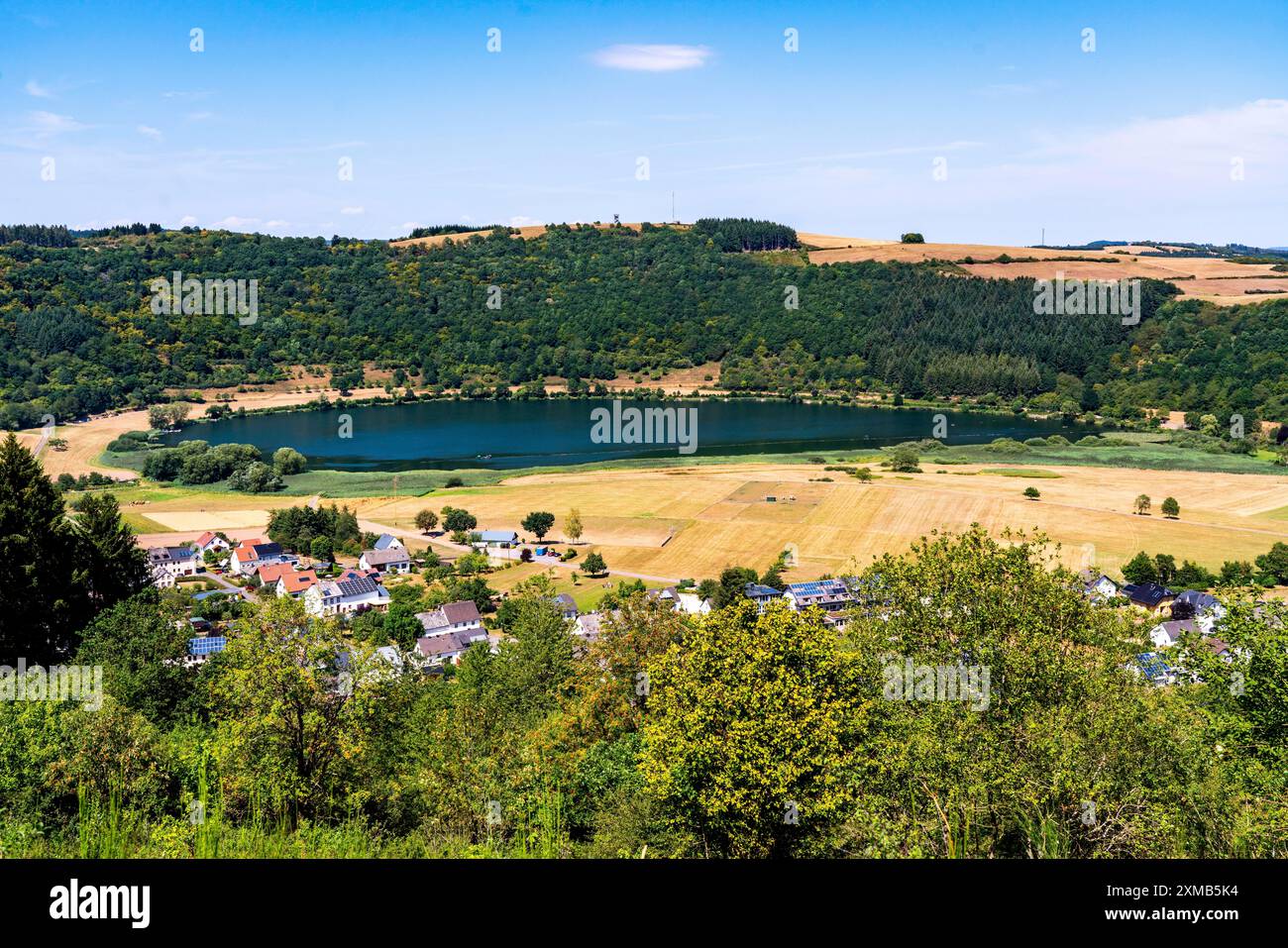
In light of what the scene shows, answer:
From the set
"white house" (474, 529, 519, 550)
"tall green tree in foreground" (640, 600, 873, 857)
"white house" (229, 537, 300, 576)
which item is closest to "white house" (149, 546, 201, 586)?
"white house" (229, 537, 300, 576)

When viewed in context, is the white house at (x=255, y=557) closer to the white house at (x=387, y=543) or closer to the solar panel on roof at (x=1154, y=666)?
the white house at (x=387, y=543)

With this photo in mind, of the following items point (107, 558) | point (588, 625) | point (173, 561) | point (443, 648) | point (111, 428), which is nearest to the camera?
point (107, 558)

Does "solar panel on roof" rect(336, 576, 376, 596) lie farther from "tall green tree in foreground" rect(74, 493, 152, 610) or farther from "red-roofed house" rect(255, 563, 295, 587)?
"tall green tree in foreground" rect(74, 493, 152, 610)

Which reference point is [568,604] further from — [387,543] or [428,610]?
[387,543]

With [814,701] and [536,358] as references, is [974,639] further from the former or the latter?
[536,358]

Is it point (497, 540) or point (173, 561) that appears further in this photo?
point (497, 540)

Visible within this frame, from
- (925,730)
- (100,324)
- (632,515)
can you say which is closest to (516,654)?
(925,730)

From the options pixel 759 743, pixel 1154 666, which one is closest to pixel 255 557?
pixel 1154 666
